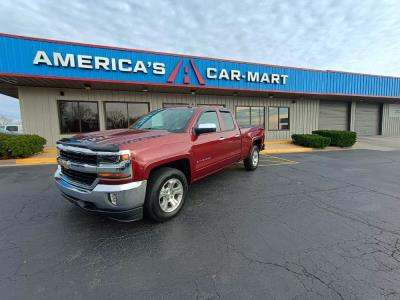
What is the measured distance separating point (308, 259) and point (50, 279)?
296 centimetres

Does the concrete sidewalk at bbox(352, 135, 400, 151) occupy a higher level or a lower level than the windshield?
lower

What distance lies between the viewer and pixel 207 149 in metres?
4.53

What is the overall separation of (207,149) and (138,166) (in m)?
1.83

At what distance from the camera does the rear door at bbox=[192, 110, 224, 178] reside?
13.9 feet

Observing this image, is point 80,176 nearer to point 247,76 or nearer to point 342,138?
point 247,76

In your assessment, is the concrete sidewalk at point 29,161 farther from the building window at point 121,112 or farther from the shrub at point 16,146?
the building window at point 121,112

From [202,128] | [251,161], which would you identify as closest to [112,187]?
[202,128]

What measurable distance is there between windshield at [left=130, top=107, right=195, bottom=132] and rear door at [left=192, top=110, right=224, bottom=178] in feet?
1.00

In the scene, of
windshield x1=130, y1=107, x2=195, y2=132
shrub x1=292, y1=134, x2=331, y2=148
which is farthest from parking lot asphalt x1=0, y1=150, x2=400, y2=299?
shrub x1=292, y1=134, x2=331, y2=148

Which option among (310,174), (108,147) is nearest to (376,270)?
(108,147)

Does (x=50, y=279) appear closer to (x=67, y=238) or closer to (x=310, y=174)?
(x=67, y=238)

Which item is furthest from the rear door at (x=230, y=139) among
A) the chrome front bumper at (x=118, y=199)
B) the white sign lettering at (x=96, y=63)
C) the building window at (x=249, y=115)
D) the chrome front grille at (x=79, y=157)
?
the building window at (x=249, y=115)

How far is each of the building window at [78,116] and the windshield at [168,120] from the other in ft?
29.5

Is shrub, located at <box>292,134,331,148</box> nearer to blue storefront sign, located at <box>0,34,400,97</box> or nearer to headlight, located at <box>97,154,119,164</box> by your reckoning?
blue storefront sign, located at <box>0,34,400,97</box>
